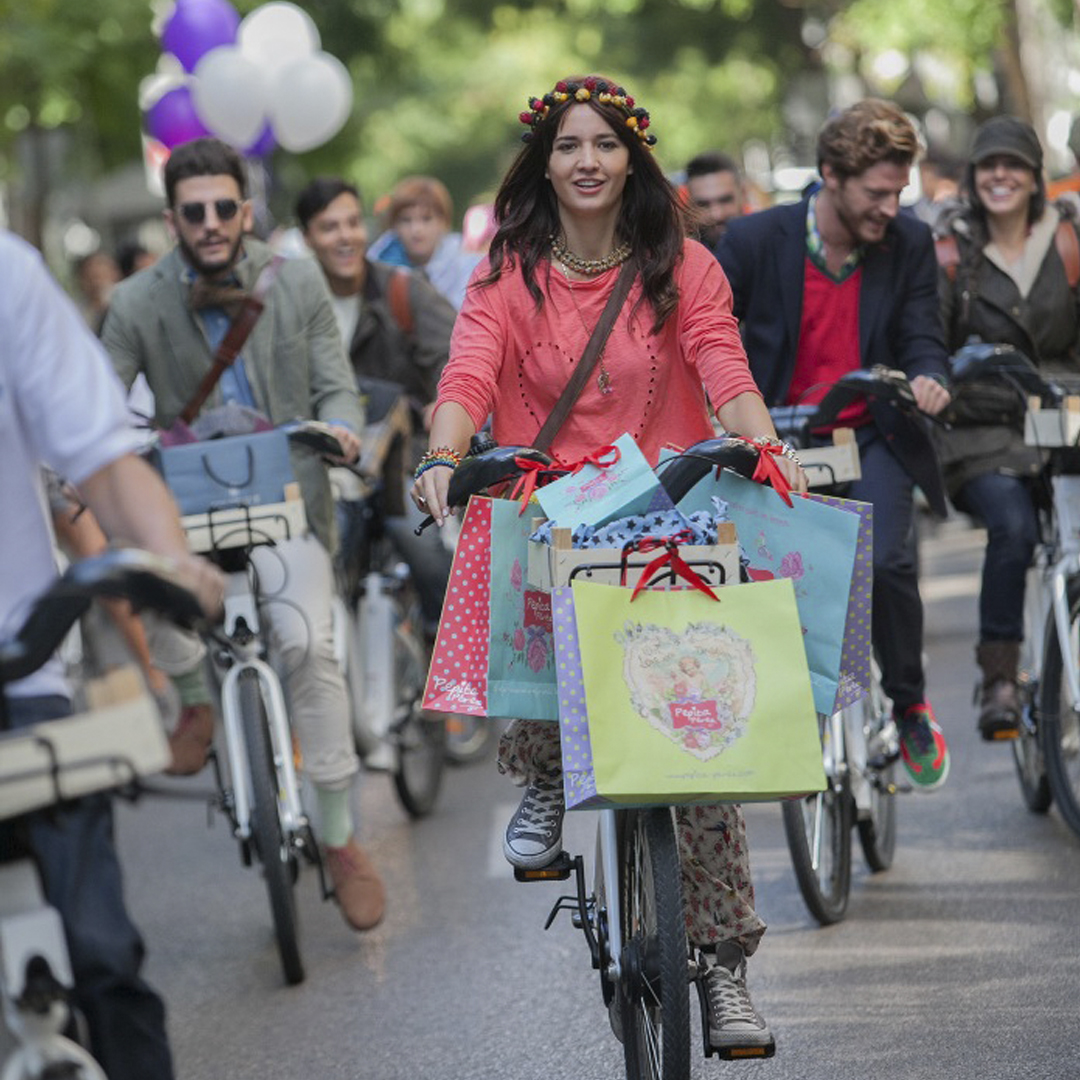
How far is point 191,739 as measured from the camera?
7141 millimetres

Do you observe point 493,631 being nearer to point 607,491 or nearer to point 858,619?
point 607,491

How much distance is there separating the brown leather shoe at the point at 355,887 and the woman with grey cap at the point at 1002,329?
1.98 m

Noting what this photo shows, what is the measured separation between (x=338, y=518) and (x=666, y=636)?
4.43 m

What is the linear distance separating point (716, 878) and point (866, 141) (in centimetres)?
260

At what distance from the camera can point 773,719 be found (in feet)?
13.3

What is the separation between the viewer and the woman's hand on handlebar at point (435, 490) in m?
4.52

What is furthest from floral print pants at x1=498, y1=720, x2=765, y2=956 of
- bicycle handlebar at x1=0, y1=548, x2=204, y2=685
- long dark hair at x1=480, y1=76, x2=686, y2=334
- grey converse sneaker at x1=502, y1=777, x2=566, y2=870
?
bicycle handlebar at x1=0, y1=548, x2=204, y2=685

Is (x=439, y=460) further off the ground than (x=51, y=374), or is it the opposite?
(x=51, y=374)

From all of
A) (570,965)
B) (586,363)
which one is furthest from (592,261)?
(570,965)

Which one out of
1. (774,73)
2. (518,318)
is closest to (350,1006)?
(518,318)

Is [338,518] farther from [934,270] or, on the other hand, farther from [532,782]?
[532,782]

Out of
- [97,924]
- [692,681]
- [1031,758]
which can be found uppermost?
[692,681]

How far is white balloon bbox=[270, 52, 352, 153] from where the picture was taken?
1872 centimetres

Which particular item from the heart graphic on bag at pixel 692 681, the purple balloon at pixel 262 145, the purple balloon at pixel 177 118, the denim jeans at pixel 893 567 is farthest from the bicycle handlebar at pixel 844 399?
the purple balloon at pixel 177 118
